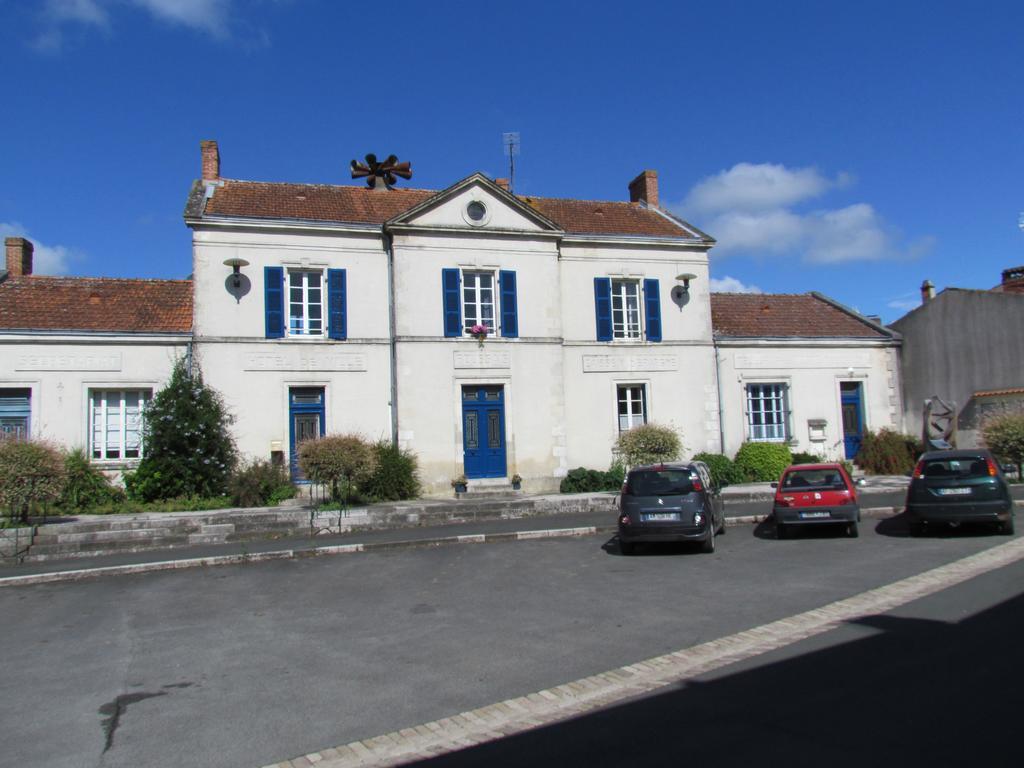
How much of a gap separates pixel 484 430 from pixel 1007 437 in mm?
13676

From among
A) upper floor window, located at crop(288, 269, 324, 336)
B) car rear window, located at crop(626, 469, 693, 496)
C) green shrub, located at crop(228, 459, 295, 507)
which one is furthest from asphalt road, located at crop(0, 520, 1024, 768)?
upper floor window, located at crop(288, 269, 324, 336)

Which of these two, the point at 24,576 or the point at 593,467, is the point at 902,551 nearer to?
the point at 593,467

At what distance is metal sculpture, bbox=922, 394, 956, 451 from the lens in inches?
986

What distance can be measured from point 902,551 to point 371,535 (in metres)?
9.29

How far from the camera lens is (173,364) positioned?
20.2 m

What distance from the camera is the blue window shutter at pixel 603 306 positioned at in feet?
74.8

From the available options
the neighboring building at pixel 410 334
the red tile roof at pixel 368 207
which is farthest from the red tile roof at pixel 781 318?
the red tile roof at pixel 368 207

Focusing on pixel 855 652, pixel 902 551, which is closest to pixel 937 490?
pixel 902 551

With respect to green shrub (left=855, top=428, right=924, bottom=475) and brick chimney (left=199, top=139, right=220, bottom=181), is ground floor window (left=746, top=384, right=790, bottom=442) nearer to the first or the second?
green shrub (left=855, top=428, right=924, bottom=475)

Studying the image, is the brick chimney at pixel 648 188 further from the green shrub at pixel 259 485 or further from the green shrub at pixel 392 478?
the green shrub at pixel 259 485

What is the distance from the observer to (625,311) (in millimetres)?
23344

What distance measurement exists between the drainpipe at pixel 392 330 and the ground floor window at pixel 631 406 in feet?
21.1

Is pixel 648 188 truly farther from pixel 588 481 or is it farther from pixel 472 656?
pixel 472 656

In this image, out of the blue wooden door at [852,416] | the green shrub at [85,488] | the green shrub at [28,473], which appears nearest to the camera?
the green shrub at [28,473]
